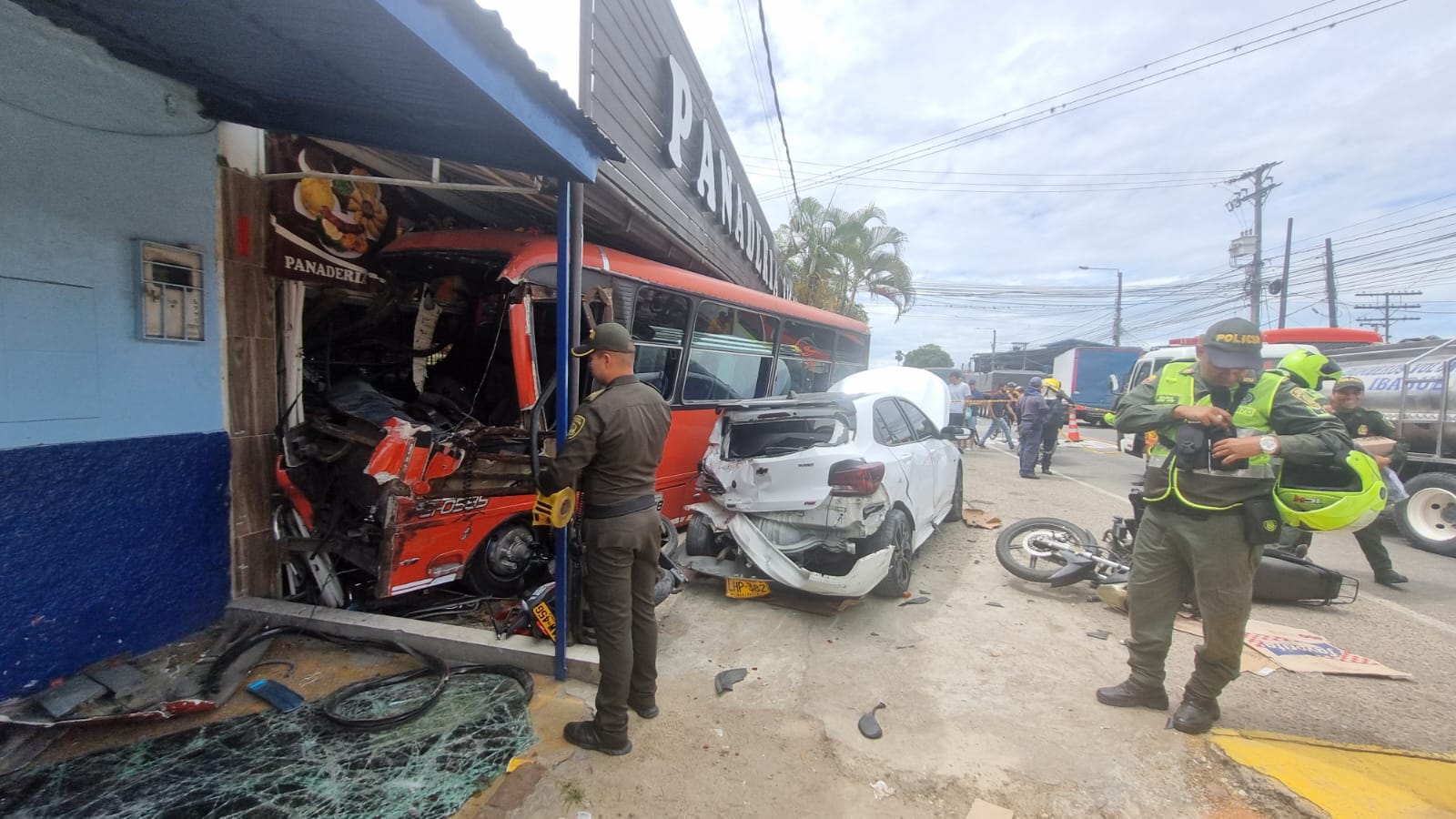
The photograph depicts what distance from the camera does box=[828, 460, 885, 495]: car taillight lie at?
4.23 meters

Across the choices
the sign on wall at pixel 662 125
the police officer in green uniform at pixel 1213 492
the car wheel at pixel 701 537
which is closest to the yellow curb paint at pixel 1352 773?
the police officer in green uniform at pixel 1213 492

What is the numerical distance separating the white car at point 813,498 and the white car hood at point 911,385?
263 centimetres

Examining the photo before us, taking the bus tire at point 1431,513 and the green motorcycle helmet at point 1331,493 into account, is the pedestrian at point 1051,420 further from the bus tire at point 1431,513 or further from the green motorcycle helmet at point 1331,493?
the green motorcycle helmet at point 1331,493

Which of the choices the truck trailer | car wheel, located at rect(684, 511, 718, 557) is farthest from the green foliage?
car wheel, located at rect(684, 511, 718, 557)

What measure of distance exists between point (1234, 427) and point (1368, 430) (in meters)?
3.90

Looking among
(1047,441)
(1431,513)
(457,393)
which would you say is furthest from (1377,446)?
(457,393)

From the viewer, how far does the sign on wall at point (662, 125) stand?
4945 millimetres

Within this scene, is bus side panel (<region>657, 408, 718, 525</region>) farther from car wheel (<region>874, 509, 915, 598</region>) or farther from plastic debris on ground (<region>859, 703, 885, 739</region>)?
plastic debris on ground (<region>859, 703, 885, 739</region>)

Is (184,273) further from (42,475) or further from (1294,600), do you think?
(1294,600)

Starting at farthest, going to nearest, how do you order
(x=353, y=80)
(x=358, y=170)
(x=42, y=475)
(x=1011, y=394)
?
(x=1011, y=394)
(x=358, y=170)
(x=42, y=475)
(x=353, y=80)

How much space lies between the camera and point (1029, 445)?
35.3 ft

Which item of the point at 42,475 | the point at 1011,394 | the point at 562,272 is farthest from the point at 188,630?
the point at 1011,394

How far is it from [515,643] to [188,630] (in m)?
1.86

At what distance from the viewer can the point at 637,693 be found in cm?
307
